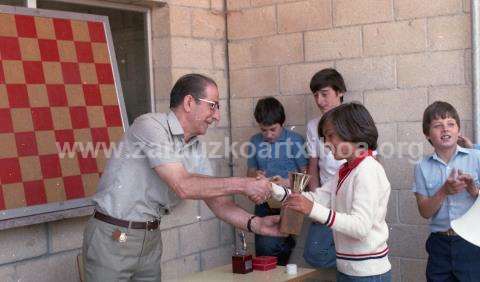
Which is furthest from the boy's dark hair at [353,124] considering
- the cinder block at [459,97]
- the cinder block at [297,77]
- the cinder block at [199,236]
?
the cinder block at [199,236]

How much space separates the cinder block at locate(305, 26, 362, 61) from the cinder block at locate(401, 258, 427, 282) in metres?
1.56

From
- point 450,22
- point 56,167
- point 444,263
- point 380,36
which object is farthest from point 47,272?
point 450,22

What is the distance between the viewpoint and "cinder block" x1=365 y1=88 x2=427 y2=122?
4.63 metres

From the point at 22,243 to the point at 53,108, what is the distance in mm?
842

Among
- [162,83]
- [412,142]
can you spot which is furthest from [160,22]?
[412,142]

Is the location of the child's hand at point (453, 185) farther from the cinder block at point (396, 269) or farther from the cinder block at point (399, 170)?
the cinder block at point (396, 269)

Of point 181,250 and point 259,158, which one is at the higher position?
point 259,158

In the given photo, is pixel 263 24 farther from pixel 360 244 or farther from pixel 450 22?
pixel 360 244

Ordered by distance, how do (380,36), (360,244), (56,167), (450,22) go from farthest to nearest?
(380,36) < (450,22) < (56,167) < (360,244)

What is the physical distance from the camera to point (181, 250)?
516 cm

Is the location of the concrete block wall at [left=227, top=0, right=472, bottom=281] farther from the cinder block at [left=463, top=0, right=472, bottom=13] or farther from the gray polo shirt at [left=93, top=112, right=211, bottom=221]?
the gray polo shirt at [left=93, top=112, right=211, bottom=221]

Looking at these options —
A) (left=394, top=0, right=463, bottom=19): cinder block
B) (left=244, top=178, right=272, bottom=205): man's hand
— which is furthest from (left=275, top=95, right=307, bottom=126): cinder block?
(left=244, top=178, right=272, bottom=205): man's hand

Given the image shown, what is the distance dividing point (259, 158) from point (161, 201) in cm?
194

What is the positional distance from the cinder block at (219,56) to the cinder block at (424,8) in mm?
1561
